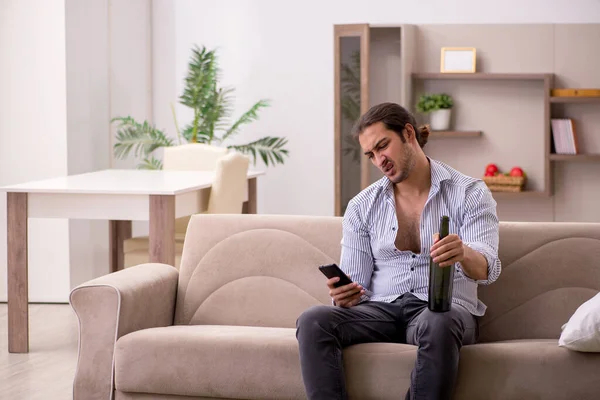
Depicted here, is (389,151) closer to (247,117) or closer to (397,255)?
(397,255)

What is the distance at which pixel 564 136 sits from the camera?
670 centimetres

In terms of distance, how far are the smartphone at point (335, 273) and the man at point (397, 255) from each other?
0.05 ft

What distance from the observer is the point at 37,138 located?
5668 millimetres

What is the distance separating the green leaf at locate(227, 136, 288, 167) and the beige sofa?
139 inches

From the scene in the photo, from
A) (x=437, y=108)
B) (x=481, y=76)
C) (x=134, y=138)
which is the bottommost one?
(x=134, y=138)

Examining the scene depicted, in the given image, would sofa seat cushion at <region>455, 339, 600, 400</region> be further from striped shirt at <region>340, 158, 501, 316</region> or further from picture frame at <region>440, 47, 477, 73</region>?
picture frame at <region>440, 47, 477, 73</region>

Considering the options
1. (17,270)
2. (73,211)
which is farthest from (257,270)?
(17,270)

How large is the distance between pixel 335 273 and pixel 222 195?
2.35 meters

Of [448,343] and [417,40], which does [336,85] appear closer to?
[417,40]

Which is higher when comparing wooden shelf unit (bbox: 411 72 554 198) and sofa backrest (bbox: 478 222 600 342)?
wooden shelf unit (bbox: 411 72 554 198)

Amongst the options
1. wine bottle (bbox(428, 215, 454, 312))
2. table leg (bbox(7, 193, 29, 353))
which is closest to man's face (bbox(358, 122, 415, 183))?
wine bottle (bbox(428, 215, 454, 312))

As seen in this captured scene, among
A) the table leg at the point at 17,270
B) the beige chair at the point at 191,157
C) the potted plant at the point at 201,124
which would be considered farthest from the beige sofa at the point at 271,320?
the potted plant at the point at 201,124

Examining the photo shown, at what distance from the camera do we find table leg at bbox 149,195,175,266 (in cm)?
425

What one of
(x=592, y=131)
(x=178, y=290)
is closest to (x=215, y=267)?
(x=178, y=290)
